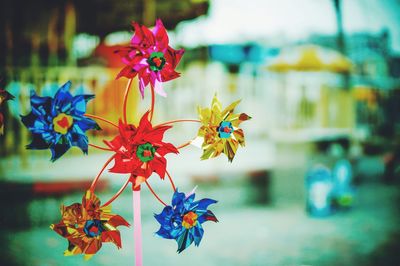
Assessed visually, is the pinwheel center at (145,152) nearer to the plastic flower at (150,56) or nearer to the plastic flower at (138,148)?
the plastic flower at (138,148)

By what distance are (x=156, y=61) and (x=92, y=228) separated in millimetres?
678

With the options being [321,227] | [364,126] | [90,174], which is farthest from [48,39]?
[364,126]

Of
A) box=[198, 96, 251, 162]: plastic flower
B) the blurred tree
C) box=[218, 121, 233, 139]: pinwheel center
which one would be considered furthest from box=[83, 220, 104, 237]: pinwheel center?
the blurred tree

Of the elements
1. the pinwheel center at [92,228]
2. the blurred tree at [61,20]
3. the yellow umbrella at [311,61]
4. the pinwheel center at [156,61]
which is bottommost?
the pinwheel center at [92,228]

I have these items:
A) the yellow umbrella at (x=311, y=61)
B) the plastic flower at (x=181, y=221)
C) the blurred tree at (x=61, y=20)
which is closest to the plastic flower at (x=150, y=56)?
the plastic flower at (x=181, y=221)

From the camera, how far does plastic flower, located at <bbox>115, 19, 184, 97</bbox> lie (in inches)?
57.1

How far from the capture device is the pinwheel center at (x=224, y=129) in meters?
1.52

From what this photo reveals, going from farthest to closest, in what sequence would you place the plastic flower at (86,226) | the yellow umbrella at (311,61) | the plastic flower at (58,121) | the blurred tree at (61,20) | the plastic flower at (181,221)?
the blurred tree at (61,20)
the yellow umbrella at (311,61)
the plastic flower at (181,221)
the plastic flower at (86,226)
the plastic flower at (58,121)

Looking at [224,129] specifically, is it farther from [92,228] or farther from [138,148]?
[92,228]

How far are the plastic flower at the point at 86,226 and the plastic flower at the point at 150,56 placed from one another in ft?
1.62

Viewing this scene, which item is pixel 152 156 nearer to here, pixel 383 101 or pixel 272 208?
pixel 272 208

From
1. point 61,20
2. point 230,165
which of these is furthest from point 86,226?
point 61,20

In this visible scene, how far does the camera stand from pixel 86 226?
1.43m

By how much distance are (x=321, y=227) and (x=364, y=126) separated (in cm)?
847
